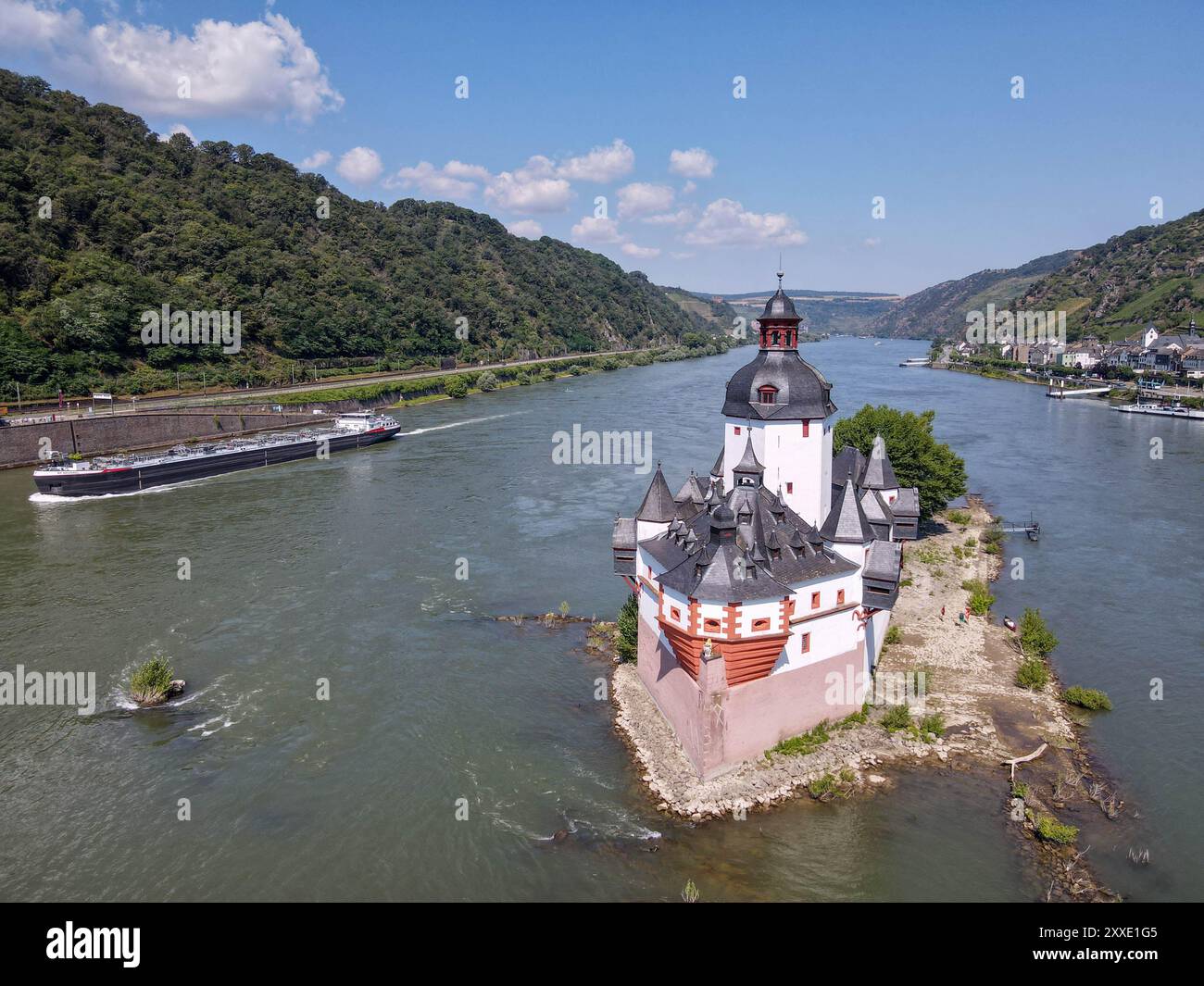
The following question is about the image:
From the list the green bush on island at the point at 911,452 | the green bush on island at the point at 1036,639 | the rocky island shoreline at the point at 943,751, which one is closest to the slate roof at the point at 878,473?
the rocky island shoreline at the point at 943,751

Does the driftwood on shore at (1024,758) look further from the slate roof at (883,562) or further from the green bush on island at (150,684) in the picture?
the green bush on island at (150,684)

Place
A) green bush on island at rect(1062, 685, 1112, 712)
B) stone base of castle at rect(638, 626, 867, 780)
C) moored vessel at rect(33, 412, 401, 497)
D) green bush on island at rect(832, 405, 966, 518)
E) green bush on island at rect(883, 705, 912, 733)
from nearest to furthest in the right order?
stone base of castle at rect(638, 626, 867, 780)
green bush on island at rect(883, 705, 912, 733)
green bush on island at rect(1062, 685, 1112, 712)
green bush on island at rect(832, 405, 966, 518)
moored vessel at rect(33, 412, 401, 497)

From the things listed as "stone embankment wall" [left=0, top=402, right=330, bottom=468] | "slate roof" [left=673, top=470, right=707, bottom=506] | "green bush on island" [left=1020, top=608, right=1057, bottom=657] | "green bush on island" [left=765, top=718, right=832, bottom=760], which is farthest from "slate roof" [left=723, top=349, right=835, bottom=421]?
"stone embankment wall" [left=0, top=402, right=330, bottom=468]

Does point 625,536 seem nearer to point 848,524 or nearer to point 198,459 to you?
point 848,524

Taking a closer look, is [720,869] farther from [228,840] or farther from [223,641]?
[223,641]

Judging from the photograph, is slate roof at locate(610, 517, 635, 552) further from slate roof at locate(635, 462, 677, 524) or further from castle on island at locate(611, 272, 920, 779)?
slate roof at locate(635, 462, 677, 524)
